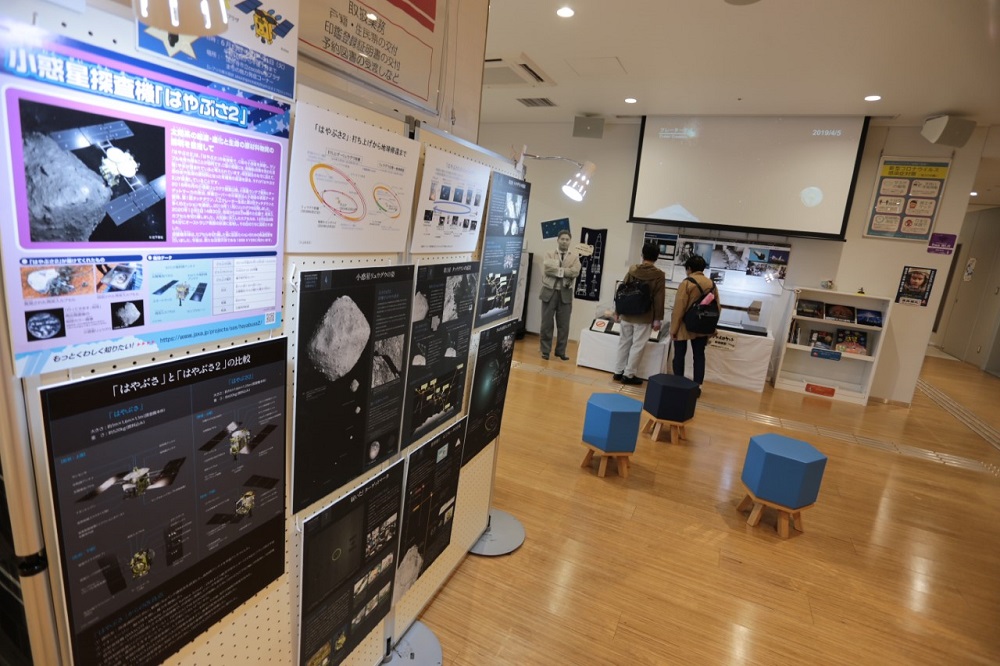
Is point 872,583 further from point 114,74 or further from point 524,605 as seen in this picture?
point 114,74

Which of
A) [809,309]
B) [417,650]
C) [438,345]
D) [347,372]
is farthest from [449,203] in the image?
[809,309]

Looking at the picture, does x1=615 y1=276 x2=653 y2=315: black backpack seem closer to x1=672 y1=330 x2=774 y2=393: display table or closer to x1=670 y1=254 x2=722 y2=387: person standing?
x1=670 y1=254 x2=722 y2=387: person standing

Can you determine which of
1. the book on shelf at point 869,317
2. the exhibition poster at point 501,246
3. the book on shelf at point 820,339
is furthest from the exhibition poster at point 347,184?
the book on shelf at point 869,317

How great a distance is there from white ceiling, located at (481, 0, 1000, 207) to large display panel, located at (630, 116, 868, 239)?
218 mm

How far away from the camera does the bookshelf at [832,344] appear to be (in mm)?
5594

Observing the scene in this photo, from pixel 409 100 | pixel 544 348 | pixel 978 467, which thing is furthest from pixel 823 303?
pixel 409 100

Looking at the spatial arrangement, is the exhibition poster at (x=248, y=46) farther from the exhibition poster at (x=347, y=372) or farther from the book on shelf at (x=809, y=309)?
the book on shelf at (x=809, y=309)

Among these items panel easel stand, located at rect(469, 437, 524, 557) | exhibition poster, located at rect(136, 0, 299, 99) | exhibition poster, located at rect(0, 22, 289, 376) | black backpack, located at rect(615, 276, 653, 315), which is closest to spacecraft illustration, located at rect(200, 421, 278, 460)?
exhibition poster, located at rect(0, 22, 289, 376)

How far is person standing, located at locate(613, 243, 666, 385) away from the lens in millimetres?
5062

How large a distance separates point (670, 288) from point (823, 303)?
5.70ft

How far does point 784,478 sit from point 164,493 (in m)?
3.05

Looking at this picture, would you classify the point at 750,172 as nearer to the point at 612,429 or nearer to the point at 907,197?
the point at 907,197

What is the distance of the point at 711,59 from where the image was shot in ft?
12.8

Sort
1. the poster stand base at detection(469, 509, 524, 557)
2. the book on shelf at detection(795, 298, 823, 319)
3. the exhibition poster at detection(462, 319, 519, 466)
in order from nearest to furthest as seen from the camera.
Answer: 1. the exhibition poster at detection(462, 319, 519, 466)
2. the poster stand base at detection(469, 509, 524, 557)
3. the book on shelf at detection(795, 298, 823, 319)
